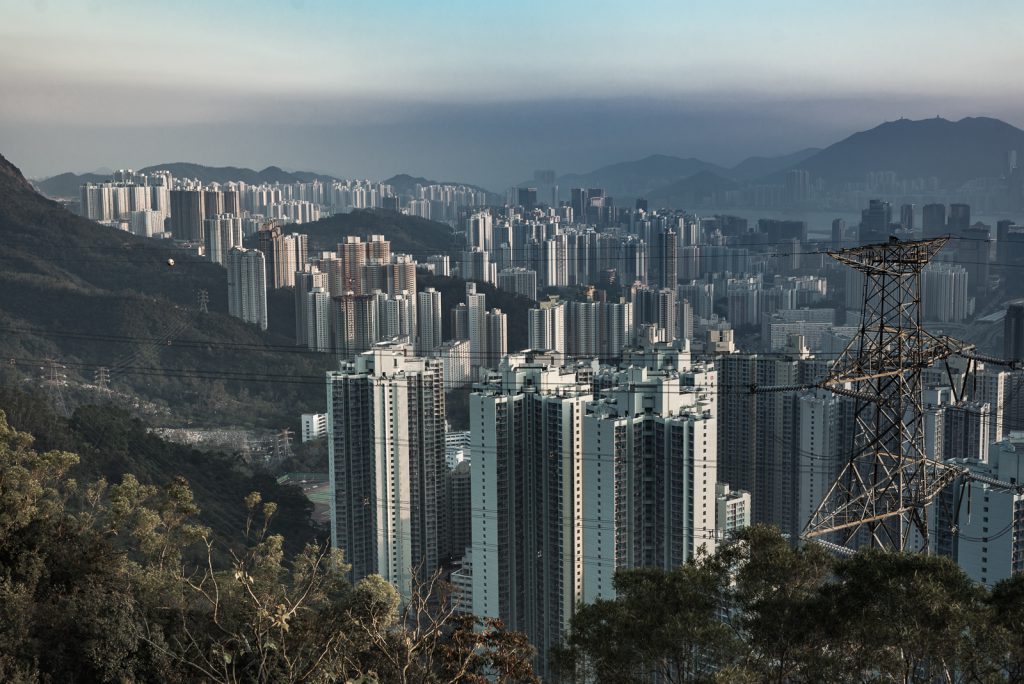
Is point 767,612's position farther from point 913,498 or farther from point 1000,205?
point 1000,205

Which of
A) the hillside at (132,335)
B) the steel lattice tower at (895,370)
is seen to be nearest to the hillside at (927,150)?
the hillside at (132,335)

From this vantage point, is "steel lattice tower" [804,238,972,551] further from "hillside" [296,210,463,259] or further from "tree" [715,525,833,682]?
"hillside" [296,210,463,259]

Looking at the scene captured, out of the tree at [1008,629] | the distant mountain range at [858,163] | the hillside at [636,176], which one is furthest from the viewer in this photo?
the hillside at [636,176]

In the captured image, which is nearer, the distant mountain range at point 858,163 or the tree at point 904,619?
the tree at point 904,619

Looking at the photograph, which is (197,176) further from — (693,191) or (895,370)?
(895,370)

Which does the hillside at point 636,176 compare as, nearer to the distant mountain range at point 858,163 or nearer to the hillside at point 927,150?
the distant mountain range at point 858,163

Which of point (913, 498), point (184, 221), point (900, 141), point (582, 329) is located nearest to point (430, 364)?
point (913, 498)
